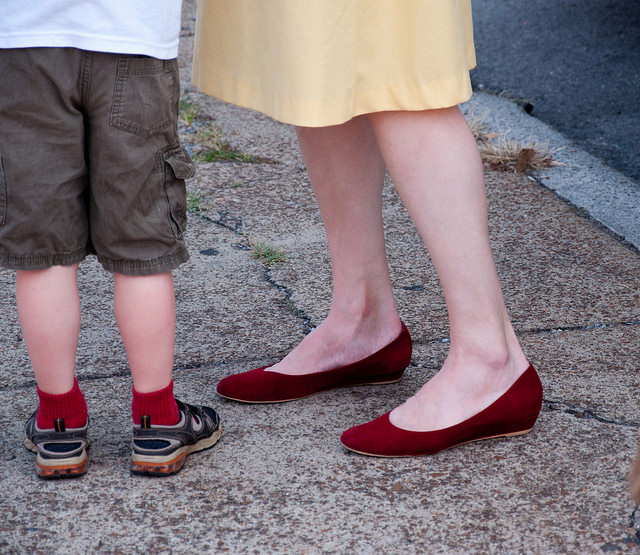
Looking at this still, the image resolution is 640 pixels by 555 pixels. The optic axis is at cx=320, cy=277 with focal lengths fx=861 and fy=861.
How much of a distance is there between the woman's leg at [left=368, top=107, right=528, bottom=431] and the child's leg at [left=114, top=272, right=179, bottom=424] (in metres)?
0.44

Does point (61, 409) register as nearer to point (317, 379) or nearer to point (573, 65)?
point (317, 379)

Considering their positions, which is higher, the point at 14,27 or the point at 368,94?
the point at 14,27

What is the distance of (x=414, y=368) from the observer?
199 centimetres

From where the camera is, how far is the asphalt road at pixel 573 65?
3926mm

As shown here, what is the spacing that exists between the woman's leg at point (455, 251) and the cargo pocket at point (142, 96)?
0.38 metres

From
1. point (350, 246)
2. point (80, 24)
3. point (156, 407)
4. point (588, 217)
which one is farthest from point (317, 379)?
point (588, 217)

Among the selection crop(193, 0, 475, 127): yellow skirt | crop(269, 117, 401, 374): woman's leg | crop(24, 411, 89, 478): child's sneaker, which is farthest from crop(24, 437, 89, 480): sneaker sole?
crop(193, 0, 475, 127): yellow skirt

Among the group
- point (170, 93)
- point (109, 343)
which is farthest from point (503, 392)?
point (109, 343)

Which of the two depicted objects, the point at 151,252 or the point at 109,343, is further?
the point at 109,343

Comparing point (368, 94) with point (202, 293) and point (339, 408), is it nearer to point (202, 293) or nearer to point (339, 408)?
point (339, 408)

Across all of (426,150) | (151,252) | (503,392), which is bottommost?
(503,392)

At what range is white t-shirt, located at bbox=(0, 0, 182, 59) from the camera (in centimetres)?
135

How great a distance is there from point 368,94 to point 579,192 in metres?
1.77

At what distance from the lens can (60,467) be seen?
5.10ft
